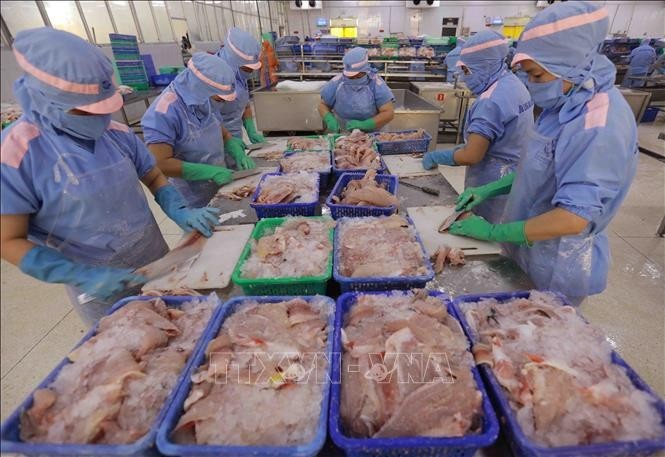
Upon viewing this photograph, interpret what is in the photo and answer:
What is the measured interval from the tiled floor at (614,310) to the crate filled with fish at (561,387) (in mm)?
1364

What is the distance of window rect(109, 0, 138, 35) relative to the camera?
325 inches

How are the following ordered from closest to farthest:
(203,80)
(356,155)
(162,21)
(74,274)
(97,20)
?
(74,274)
(203,80)
(356,155)
(97,20)
(162,21)

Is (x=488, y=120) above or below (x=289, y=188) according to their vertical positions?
above

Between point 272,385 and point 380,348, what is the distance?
416mm

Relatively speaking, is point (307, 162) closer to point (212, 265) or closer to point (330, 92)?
point (212, 265)

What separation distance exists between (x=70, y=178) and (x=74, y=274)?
0.47 meters

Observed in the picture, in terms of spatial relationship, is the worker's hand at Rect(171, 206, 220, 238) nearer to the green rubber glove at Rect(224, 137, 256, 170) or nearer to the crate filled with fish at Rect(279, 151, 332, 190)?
the crate filled with fish at Rect(279, 151, 332, 190)

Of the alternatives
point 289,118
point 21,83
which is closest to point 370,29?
point 289,118

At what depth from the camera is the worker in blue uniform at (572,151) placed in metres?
1.53

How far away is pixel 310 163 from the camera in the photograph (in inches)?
123

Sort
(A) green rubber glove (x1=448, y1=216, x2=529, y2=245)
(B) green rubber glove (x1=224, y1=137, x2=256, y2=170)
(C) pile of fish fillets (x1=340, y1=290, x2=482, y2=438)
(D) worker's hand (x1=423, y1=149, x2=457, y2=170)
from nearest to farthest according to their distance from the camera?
(C) pile of fish fillets (x1=340, y1=290, x2=482, y2=438), (A) green rubber glove (x1=448, y1=216, x2=529, y2=245), (D) worker's hand (x1=423, y1=149, x2=457, y2=170), (B) green rubber glove (x1=224, y1=137, x2=256, y2=170)

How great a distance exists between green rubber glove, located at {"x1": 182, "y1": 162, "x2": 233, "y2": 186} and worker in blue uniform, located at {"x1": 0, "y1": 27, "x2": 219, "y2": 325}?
796 mm

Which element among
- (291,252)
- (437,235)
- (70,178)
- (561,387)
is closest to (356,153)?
(437,235)

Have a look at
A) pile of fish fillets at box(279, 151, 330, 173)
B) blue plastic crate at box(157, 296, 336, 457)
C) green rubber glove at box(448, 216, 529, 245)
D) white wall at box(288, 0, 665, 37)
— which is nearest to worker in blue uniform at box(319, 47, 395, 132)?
pile of fish fillets at box(279, 151, 330, 173)
